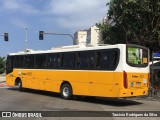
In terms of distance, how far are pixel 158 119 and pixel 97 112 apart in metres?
2.82

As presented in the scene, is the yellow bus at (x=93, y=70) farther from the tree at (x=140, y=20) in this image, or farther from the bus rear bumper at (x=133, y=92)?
the tree at (x=140, y=20)

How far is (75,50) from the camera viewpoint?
69.1 ft

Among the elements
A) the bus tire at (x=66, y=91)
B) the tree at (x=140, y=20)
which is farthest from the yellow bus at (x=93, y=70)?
the tree at (x=140, y=20)

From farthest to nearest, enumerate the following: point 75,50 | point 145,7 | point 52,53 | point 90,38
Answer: point 90,38 → point 145,7 → point 52,53 → point 75,50

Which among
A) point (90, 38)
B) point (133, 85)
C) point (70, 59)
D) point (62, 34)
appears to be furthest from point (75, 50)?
point (90, 38)

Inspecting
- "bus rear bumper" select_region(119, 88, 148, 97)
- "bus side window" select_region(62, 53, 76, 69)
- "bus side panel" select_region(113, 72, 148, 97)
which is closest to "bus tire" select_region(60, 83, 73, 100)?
"bus side window" select_region(62, 53, 76, 69)

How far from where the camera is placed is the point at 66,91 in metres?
21.5

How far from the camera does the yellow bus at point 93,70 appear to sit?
1819cm

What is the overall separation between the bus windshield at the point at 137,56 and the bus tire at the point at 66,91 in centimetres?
420

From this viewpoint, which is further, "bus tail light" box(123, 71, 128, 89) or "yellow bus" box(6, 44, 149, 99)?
"yellow bus" box(6, 44, 149, 99)

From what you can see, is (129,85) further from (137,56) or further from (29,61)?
(29,61)

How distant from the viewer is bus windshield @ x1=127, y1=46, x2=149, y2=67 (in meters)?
18.4

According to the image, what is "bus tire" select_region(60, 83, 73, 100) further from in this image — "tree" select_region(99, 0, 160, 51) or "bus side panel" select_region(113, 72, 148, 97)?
"tree" select_region(99, 0, 160, 51)

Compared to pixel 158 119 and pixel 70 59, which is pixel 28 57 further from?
pixel 158 119
